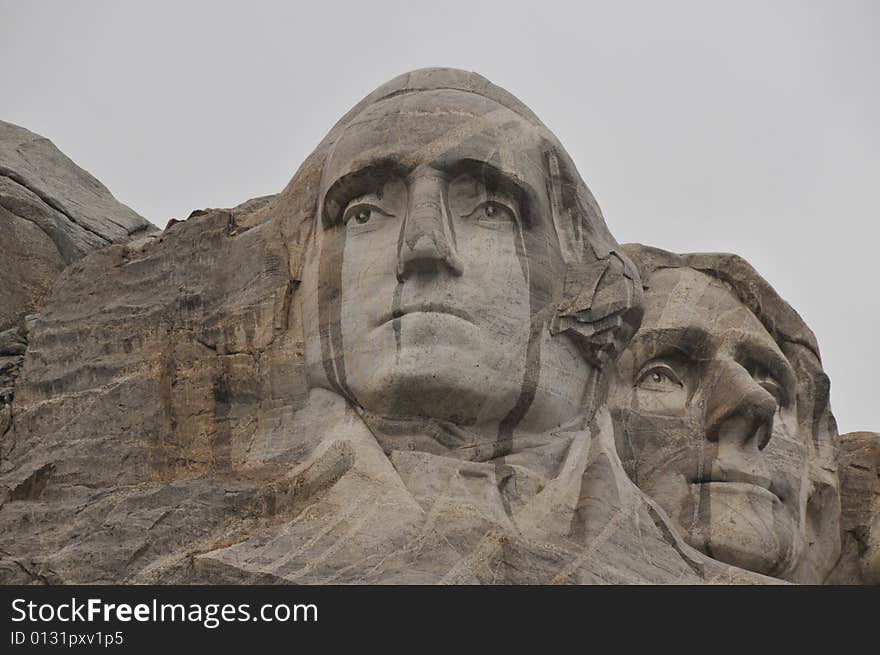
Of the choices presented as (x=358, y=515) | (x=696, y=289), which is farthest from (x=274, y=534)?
(x=696, y=289)

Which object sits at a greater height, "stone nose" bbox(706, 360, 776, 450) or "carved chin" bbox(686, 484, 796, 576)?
"stone nose" bbox(706, 360, 776, 450)

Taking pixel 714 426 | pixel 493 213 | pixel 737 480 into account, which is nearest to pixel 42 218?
pixel 493 213

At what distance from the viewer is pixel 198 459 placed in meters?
14.5

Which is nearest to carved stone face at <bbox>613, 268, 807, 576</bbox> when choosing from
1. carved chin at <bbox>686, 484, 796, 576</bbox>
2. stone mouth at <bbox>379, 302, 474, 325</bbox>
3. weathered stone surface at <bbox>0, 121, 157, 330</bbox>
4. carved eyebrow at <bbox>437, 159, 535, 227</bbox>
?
carved chin at <bbox>686, 484, 796, 576</bbox>

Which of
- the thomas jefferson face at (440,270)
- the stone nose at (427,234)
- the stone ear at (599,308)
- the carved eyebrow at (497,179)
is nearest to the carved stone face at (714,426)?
the stone ear at (599,308)

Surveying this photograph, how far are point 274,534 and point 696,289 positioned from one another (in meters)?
4.01

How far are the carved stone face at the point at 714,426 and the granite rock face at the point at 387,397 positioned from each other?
0.02 meters

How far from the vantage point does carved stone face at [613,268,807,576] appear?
49.0ft

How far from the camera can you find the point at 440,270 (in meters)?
13.7

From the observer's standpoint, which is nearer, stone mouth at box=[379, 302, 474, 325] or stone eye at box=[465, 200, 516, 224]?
stone mouth at box=[379, 302, 474, 325]

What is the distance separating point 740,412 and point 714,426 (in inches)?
7.6

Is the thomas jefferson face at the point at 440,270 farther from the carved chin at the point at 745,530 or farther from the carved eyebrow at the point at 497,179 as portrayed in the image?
the carved chin at the point at 745,530

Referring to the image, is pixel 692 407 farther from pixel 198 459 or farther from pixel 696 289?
pixel 198 459

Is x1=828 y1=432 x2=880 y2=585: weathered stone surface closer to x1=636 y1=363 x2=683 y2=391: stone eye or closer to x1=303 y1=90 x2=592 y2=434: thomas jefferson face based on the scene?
x1=636 y1=363 x2=683 y2=391: stone eye
